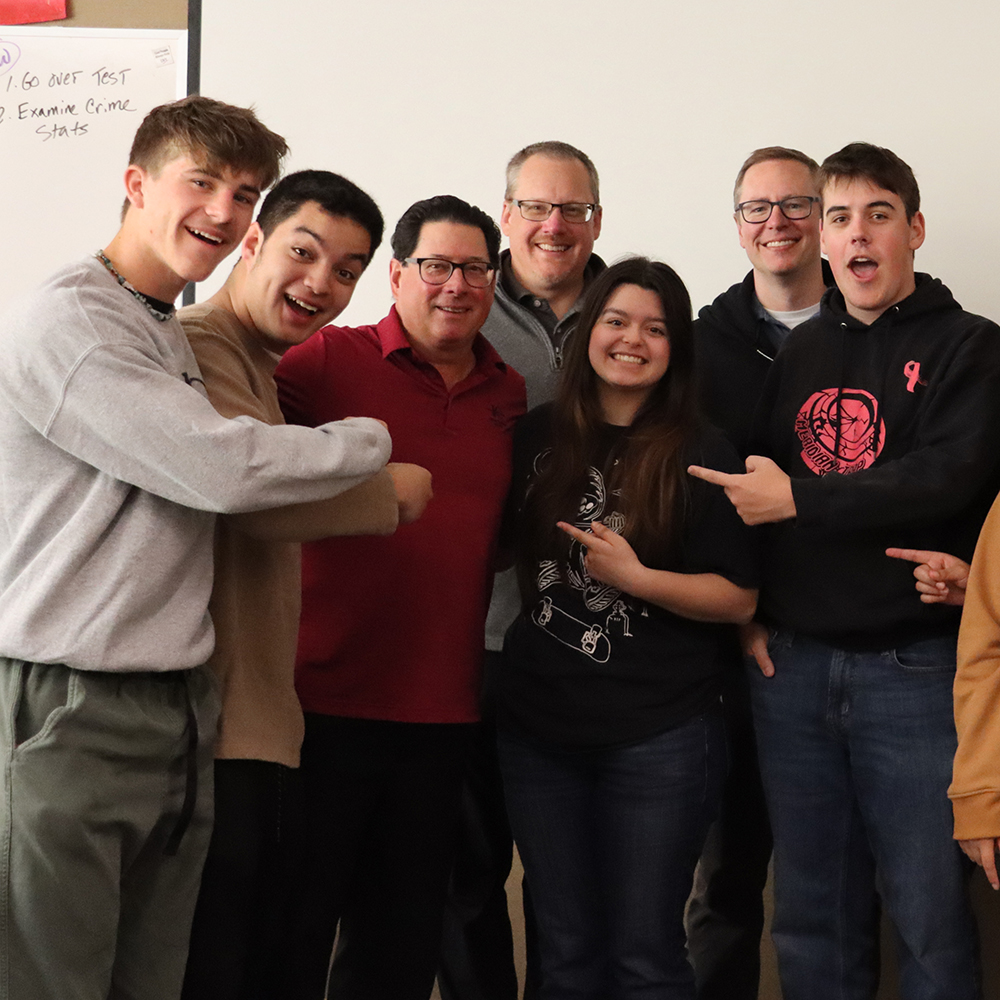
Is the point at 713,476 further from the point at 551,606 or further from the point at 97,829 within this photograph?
the point at 97,829

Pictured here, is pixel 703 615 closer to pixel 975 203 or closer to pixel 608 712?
pixel 608 712

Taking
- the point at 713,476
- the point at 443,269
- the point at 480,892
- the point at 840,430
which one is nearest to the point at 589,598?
the point at 713,476

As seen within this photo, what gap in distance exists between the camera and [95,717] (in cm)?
120

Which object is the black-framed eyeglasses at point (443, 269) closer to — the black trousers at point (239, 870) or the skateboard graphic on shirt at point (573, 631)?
the skateboard graphic on shirt at point (573, 631)

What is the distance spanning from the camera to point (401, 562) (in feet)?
5.63

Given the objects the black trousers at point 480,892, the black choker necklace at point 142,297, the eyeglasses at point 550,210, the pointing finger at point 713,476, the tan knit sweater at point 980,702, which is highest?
the eyeglasses at point 550,210

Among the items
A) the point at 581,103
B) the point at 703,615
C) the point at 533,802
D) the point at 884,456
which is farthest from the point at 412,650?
the point at 581,103

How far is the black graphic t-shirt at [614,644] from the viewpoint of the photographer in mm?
1673

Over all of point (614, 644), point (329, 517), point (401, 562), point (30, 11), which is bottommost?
point (614, 644)

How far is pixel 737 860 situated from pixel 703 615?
0.72m

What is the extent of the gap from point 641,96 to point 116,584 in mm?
1868

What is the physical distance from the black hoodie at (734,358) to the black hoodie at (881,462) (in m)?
0.22

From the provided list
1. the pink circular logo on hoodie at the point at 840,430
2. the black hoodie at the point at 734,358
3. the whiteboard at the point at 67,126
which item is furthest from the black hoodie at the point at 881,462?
the whiteboard at the point at 67,126

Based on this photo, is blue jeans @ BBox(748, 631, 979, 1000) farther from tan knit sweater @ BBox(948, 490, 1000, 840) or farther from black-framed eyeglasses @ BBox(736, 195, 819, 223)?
black-framed eyeglasses @ BBox(736, 195, 819, 223)
